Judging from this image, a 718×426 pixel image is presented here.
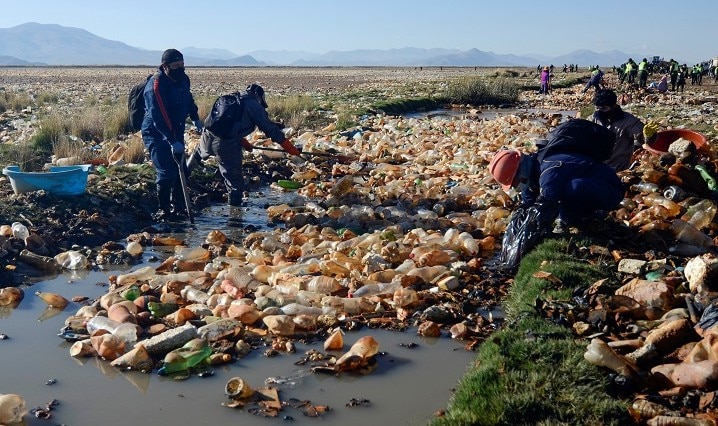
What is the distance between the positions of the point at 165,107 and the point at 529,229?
4393 millimetres

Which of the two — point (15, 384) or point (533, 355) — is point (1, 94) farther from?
point (533, 355)

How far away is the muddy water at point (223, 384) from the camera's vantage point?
13.1ft

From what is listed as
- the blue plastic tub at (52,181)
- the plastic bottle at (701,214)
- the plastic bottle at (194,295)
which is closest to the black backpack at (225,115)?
the blue plastic tub at (52,181)

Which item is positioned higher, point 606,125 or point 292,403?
point 606,125

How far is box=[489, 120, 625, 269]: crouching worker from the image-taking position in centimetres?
614

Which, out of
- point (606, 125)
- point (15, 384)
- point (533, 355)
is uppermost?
point (606, 125)

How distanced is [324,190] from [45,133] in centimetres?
569

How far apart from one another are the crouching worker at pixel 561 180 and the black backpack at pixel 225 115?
12.1 feet

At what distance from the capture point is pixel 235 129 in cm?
873

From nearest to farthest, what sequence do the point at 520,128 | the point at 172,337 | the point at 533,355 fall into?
the point at 533,355
the point at 172,337
the point at 520,128

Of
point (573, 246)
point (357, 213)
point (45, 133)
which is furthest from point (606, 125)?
point (45, 133)

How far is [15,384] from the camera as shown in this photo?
4414 mm

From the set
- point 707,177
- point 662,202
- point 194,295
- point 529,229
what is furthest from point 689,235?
point 194,295

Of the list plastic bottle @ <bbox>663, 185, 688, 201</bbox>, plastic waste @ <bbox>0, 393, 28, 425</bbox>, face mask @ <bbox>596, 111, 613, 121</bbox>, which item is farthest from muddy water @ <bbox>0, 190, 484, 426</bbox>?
plastic bottle @ <bbox>663, 185, 688, 201</bbox>
